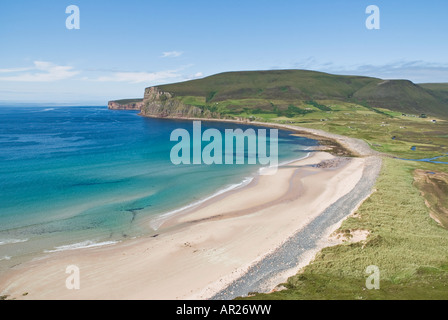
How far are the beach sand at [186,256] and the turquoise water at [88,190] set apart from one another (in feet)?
11.5

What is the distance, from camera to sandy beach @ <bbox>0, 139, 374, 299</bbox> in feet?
79.5

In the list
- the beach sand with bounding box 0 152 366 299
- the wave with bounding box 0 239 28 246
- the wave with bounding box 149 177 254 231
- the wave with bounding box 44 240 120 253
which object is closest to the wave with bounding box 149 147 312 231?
the wave with bounding box 149 177 254 231

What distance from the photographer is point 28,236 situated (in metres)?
A: 34.1

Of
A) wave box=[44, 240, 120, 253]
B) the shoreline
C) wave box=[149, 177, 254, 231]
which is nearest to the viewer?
the shoreline

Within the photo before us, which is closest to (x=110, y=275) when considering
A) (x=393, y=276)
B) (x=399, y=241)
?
(x=393, y=276)

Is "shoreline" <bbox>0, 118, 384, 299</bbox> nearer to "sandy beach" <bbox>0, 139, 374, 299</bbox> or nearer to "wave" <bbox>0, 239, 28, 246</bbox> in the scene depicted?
"sandy beach" <bbox>0, 139, 374, 299</bbox>

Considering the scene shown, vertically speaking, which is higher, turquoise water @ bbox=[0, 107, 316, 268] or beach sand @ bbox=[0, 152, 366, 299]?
turquoise water @ bbox=[0, 107, 316, 268]

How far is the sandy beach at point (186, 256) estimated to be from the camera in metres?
24.2

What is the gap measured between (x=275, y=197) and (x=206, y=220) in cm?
1496

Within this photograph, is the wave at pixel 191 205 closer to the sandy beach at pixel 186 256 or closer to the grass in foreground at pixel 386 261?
the sandy beach at pixel 186 256

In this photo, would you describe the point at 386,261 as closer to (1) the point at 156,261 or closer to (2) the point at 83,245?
(1) the point at 156,261

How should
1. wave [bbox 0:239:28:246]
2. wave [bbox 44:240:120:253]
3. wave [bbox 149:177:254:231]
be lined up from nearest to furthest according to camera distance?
wave [bbox 44:240:120:253]
wave [bbox 0:239:28:246]
wave [bbox 149:177:254:231]

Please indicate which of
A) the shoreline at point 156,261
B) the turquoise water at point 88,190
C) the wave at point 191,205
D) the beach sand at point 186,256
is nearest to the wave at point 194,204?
the wave at point 191,205

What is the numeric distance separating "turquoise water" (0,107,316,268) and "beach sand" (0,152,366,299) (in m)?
3.51
